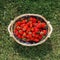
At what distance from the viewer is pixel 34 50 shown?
4031mm

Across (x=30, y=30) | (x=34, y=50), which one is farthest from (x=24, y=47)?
(x=30, y=30)

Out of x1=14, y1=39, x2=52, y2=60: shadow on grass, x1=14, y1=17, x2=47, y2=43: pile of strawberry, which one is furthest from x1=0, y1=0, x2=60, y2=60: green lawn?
x1=14, y1=17, x2=47, y2=43: pile of strawberry

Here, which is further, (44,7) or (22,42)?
(44,7)

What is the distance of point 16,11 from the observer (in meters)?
4.36

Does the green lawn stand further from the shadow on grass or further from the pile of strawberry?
the pile of strawberry

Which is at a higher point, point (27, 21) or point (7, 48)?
point (27, 21)

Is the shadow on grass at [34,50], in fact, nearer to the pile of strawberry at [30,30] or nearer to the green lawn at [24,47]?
the green lawn at [24,47]

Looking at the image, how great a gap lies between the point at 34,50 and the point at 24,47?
16 cm

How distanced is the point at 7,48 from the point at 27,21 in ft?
1.72

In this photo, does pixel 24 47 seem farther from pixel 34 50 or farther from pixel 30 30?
pixel 30 30

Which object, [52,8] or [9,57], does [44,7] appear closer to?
[52,8]

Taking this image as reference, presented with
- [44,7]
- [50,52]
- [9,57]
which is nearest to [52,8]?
[44,7]

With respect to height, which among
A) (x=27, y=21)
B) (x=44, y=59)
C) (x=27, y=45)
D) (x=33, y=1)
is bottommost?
(x=44, y=59)

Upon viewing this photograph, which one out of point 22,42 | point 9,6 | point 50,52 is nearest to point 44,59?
point 50,52
